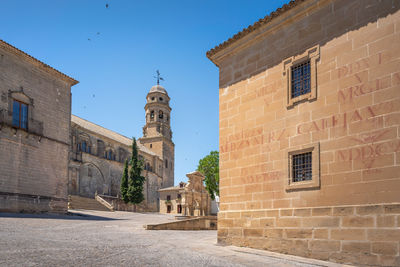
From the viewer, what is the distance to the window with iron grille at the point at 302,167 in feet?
27.7

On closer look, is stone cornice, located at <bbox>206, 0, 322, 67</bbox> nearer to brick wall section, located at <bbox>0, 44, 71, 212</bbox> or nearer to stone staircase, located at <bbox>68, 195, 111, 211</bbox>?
brick wall section, located at <bbox>0, 44, 71, 212</bbox>

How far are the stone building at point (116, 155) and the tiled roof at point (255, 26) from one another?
32.6m

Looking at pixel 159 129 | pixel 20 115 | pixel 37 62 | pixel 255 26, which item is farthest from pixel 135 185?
pixel 255 26

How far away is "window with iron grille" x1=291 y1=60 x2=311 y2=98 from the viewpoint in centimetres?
893

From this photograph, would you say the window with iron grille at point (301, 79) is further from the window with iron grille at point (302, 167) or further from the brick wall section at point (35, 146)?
the brick wall section at point (35, 146)

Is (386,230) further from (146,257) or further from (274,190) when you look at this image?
(146,257)

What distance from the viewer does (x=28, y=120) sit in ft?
65.9

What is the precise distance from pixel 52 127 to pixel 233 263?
18.3 meters

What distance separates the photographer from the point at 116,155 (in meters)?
50.1

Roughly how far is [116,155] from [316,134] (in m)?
44.7

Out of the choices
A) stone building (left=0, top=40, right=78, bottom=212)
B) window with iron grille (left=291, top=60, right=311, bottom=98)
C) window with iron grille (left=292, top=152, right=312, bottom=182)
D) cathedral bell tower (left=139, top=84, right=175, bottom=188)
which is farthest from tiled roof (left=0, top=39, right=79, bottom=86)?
cathedral bell tower (left=139, top=84, right=175, bottom=188)

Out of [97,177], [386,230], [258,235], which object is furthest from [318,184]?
[97,177]

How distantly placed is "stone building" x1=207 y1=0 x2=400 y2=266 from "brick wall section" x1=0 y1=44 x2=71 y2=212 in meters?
13.8

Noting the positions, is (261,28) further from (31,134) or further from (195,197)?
(195,197)
